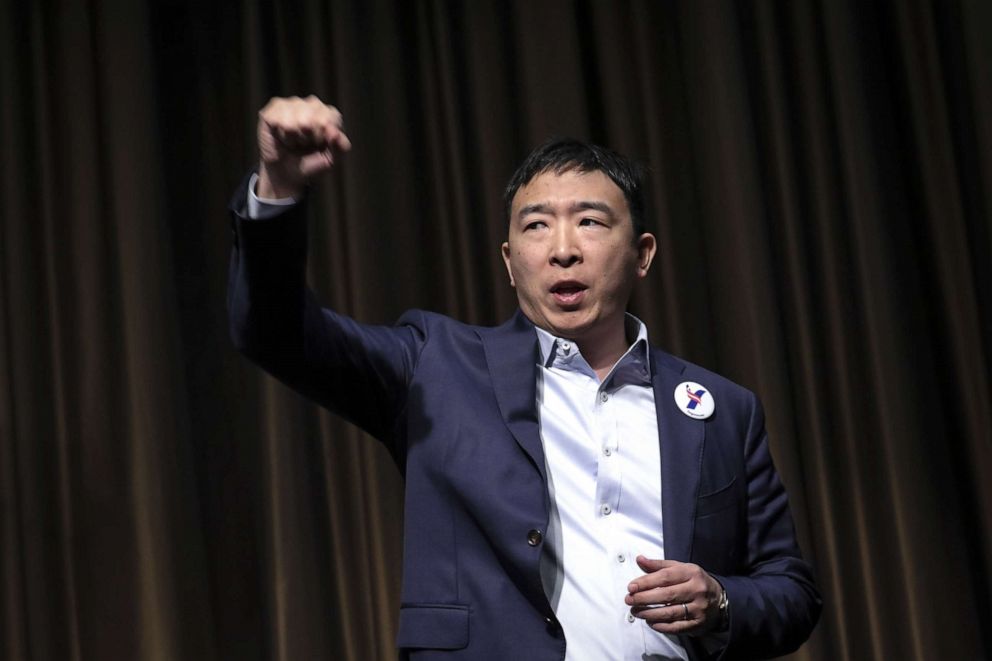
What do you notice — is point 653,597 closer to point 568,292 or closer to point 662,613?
point 662,613

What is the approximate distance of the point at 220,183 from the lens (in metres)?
2.87

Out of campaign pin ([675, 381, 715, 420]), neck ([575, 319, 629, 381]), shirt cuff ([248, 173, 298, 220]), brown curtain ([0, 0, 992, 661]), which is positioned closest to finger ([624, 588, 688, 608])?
campaign pin ([675, 381, 715, 420])

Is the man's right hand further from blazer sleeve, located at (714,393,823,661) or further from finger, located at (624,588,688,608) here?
blazer sleeve, located at (714,393,823,661)

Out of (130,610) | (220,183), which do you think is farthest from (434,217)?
(130,610)

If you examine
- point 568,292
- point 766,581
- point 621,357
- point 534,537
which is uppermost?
point 568,292

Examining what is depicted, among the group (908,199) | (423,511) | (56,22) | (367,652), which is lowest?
(367,652)

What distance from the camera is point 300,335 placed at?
4.62ft

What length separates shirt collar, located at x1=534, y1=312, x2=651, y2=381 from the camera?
1.70m

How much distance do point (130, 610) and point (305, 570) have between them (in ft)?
1.23

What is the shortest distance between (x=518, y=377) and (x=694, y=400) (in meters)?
0.28

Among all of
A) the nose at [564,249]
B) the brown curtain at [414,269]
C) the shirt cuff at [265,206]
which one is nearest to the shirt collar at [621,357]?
the nose at [564,249]

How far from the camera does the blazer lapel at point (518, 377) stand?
1539 millimetres

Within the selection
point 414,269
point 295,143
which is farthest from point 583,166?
point 414,269

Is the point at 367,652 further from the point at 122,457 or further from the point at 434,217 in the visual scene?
the point at 434,217
